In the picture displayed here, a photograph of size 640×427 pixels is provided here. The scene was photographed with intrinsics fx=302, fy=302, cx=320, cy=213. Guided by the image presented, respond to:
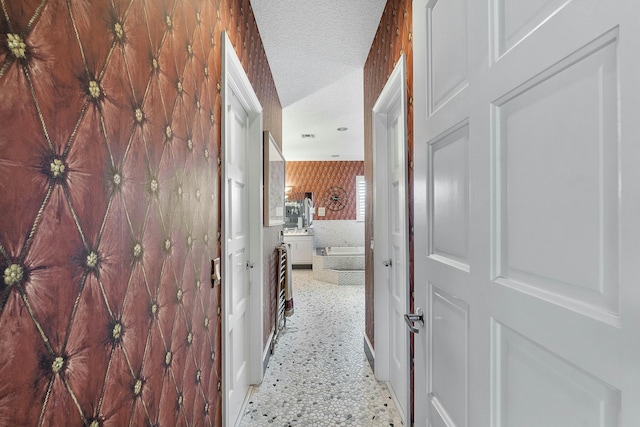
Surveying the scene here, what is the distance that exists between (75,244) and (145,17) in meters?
0.62

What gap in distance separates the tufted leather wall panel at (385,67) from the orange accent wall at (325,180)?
5027 mm

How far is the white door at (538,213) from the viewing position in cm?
40

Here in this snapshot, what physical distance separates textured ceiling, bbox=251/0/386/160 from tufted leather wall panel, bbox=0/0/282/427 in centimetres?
118

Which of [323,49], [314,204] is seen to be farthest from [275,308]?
[314,204]

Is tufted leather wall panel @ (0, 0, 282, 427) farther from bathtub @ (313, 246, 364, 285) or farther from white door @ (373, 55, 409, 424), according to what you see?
bathtub @ (313, 246, 364, 285)

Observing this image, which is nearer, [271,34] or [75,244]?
[75,244]

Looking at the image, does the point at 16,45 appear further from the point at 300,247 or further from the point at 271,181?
the point at 300,247

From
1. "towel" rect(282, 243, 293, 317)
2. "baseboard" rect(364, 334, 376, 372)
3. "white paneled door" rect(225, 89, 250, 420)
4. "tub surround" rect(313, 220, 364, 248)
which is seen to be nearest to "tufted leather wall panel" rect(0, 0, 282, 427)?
"white paneled door" rect(225, 89, 250, 420)

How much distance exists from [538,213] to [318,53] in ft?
8.21

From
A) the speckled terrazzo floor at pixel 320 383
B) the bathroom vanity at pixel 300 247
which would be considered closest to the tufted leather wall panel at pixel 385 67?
the speckled terrazzo floor at pixel 320 383

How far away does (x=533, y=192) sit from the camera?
1.85 ft

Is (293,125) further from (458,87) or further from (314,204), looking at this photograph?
(458,87)

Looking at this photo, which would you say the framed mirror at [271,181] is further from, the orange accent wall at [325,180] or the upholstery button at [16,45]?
the orange accent wall at [325,180]

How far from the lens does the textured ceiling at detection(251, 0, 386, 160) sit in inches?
81.4
